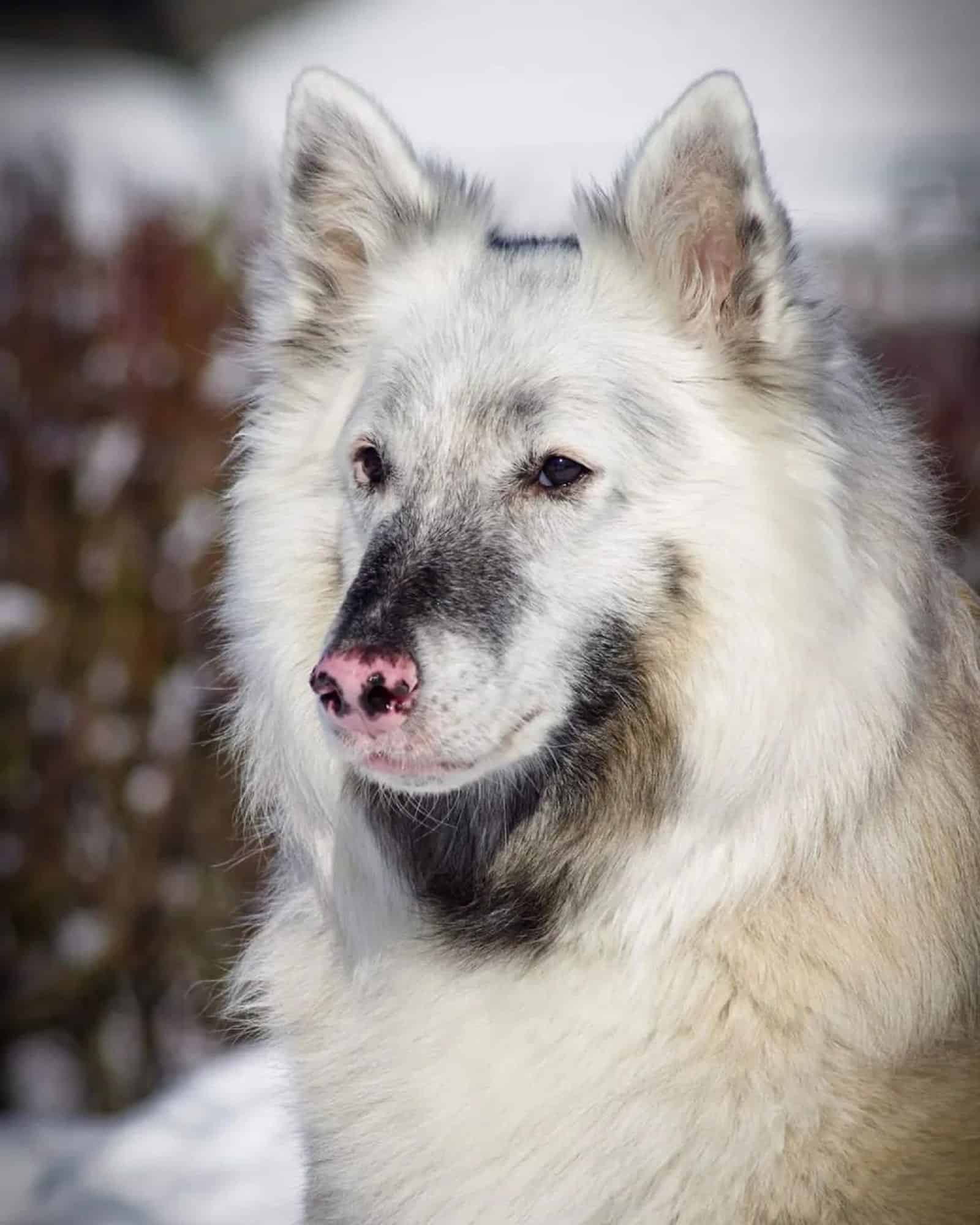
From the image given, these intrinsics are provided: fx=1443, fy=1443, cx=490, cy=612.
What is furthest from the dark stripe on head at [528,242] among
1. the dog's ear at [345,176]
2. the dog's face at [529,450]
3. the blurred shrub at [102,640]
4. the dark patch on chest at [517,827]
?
the blurred shrub at [102,640]

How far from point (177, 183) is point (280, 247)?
345 cm

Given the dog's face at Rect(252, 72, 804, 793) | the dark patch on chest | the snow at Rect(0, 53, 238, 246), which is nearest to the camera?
the dog's face at Rect(252, 72, 804, 793)

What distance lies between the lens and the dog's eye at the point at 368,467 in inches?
106

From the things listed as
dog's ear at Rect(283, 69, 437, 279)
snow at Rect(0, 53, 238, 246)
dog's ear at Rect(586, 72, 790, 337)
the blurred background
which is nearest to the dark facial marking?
dog's ear at Rect(586, 72, 790, 337)

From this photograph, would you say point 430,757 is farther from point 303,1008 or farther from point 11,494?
point 11,494

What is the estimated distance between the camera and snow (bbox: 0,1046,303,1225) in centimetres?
414

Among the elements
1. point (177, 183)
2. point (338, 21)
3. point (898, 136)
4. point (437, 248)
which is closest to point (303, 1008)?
point (437, 248)

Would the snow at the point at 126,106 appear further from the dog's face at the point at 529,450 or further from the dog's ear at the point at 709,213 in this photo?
the dog's ear at the point at 709,213

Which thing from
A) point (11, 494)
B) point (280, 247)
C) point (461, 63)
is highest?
point (461, 63)

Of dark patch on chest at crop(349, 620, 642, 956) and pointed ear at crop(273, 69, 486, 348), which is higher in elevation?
pointed ear at crop(273, 69, 486, 348)

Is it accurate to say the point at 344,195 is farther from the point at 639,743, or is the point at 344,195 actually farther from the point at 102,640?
the point at 102,640

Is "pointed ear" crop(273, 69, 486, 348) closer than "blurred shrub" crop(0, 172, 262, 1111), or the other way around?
"pointed ear" crop(273, 69, 486, 348)

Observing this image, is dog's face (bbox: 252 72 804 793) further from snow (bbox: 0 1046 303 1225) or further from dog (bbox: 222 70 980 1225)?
snow (bbox: 0 1046 303 1225)

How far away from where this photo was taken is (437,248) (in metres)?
2.92
